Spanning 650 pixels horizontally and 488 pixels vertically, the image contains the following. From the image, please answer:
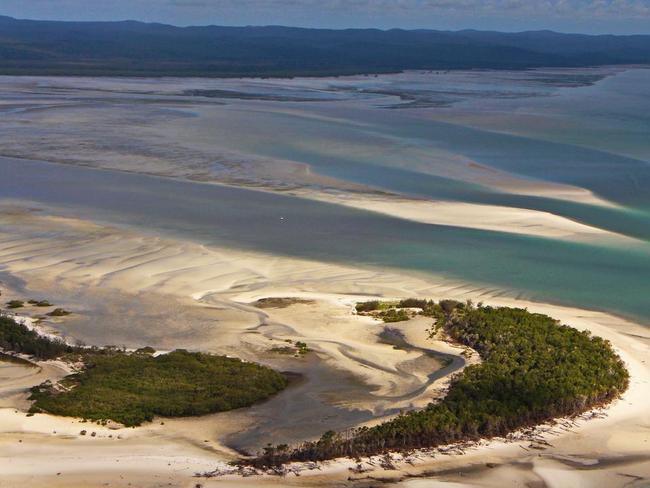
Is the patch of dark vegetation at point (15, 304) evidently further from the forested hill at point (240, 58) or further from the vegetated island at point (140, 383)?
the forested hill at point (240, 58)

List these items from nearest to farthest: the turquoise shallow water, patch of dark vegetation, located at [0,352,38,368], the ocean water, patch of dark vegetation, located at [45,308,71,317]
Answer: patch of dark vegetation, located at [0,352,38,368], patch of dark vegetation, located at [45,308,71,317], the turquoise shallow water, the ocean water

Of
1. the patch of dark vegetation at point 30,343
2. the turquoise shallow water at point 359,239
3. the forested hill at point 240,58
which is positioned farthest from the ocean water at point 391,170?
the forested hill at point 240,58

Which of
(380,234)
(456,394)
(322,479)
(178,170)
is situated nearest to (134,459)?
(322,479)

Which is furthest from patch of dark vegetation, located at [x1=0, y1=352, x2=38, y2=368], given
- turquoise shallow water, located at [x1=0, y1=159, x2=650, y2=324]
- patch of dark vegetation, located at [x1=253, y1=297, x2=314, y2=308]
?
turquoise shallow water, located at [x1=0, y1=159, x2=650, y2=324]

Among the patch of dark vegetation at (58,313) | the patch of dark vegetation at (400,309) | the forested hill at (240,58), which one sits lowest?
the patch of dark vegetation at (58,313)

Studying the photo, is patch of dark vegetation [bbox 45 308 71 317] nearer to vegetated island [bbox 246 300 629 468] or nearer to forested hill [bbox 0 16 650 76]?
vegetated island [bbox 246 300 629 468]

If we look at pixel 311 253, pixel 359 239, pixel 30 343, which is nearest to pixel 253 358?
pixel 30 343
